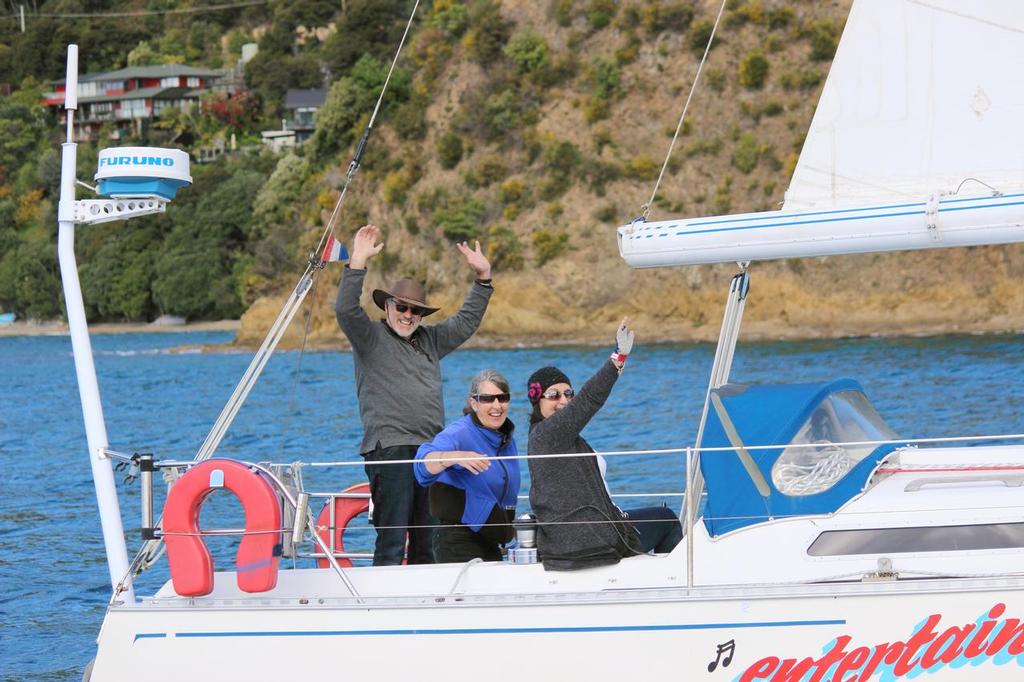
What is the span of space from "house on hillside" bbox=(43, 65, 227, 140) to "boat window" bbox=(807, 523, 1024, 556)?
98.5 m

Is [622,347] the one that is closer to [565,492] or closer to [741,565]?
[565,492]

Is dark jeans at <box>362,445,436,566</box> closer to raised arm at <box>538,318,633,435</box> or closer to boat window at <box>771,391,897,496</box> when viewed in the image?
raised arm at <box>538,318,633,435</box>

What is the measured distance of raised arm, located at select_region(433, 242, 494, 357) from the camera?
6996 millimetres

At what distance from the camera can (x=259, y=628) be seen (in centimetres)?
575

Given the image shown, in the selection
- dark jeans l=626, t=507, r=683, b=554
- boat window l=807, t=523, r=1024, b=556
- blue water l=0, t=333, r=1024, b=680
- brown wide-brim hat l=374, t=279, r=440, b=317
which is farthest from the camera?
blue water l=0, t=333, r=1024, b=680

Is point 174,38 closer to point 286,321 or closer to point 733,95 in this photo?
point 733,95

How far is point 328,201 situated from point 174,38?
6201cm

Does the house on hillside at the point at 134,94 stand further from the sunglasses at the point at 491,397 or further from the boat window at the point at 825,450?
the boat window at the point at 825,450

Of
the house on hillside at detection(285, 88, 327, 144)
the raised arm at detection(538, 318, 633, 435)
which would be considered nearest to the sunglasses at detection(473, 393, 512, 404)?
the raised arm at detection(538, 318, 633, 435)

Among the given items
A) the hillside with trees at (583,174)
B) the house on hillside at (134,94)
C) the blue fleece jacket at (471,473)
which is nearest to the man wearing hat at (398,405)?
the blue fleece jacket at (471,473)

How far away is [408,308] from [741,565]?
2.13m

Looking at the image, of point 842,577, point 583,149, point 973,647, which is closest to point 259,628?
point 842,577

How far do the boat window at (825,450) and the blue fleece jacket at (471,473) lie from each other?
1.23m

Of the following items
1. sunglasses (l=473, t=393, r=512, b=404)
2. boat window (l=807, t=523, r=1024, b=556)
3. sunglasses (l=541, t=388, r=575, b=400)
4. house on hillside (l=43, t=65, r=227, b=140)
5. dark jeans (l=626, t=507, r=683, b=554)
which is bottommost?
boat window (l=807, t=523, r=1024, b=556)
